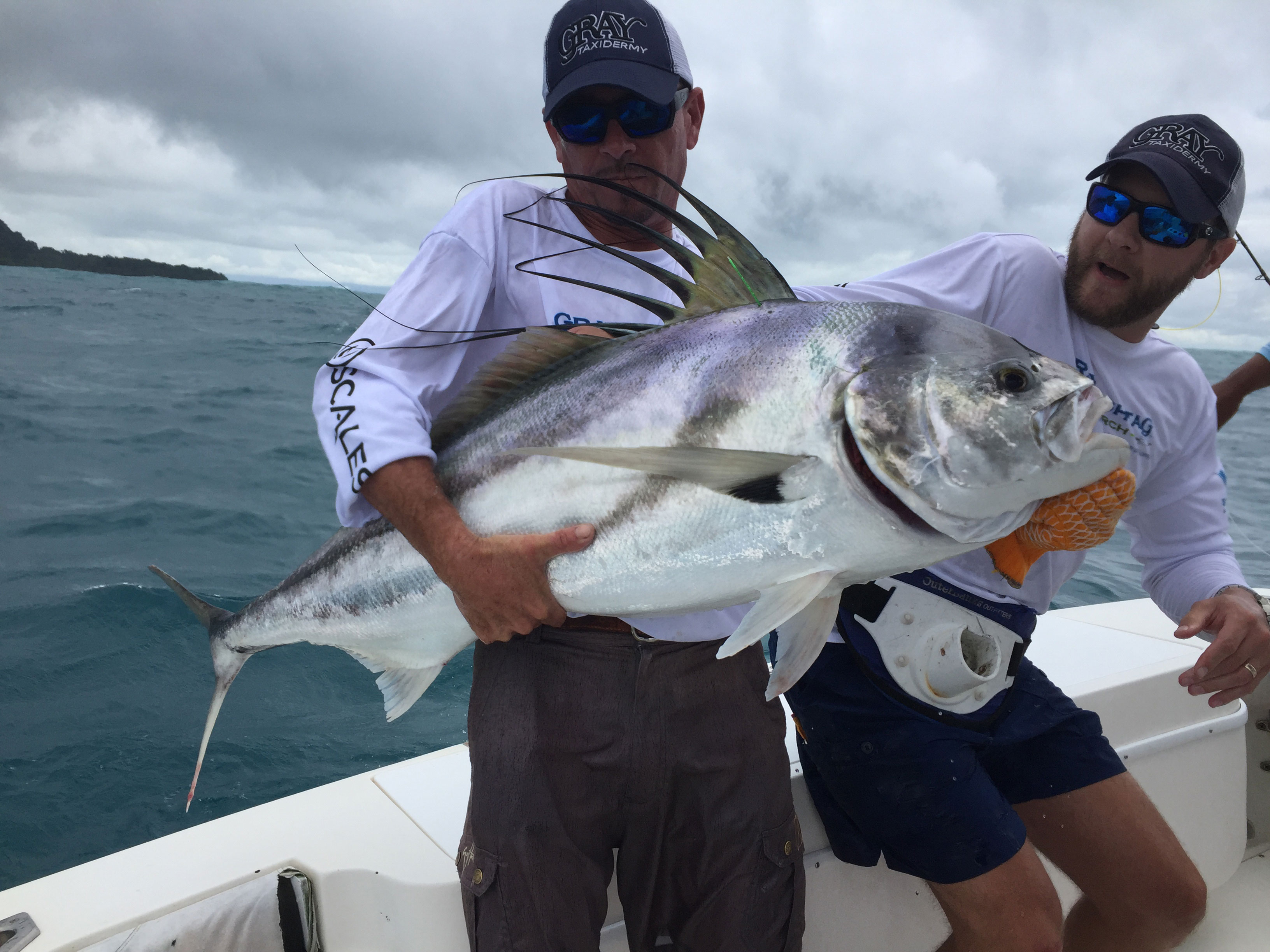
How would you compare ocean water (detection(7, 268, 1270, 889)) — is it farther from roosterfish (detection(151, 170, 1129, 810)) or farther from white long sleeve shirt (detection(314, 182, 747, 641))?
roosterfish (detection(151, 170, 1129, 810))

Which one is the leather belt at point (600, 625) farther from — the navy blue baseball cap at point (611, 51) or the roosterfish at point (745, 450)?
the navy blue baseball cap at point (611, 51)

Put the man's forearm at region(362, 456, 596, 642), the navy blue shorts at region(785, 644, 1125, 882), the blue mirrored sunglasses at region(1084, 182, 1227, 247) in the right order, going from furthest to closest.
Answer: the blue mirrored sunglasses at region(1084, 182, 1227, 247)
the navy blue shorts at region(785, 644, 1125, 882)
the man's forearm at region(362, 456, 596, 642)

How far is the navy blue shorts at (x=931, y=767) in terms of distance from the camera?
73.9 inches

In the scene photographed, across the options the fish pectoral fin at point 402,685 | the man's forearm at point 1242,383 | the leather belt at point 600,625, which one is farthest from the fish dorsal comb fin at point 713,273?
the man's forearm at point 1242,383

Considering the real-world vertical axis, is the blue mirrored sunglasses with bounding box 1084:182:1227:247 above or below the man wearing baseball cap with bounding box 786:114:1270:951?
above

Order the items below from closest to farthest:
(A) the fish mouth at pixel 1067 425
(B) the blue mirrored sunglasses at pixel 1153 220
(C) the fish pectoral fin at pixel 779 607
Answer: (A) the fish mouth at pixel 1067 425 < (C) the fish pectoral fin at pixel 779 607 < (B) the blue mirrored sunglasses at pixel 1153 220

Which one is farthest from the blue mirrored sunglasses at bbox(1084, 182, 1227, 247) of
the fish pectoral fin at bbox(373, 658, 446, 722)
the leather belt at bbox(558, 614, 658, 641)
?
the fish pectoral fin at bbox(373, 658, 446, 722)

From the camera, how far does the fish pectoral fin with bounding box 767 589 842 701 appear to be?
1.21 m

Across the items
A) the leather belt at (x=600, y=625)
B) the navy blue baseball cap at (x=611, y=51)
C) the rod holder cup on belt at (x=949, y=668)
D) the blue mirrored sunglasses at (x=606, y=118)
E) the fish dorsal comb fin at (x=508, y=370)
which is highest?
the navy blue baseball cap at (x=611, y=51)

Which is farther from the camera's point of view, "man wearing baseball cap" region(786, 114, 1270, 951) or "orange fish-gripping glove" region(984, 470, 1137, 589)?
"man wearing baseball cap" region(786, 114, 1270, 951)

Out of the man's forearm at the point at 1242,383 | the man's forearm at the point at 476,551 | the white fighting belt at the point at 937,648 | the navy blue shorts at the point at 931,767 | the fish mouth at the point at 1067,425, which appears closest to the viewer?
the fish mouth at the point at 1067,425

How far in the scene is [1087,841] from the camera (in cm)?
206

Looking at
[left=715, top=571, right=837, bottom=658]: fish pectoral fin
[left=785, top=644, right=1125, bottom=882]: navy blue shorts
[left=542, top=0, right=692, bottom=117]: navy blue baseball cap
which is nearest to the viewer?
[left=715, top=571, right=837, bottom=658]: fish pectoral fin

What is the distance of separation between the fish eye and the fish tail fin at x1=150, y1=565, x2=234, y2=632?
1.53 metres
